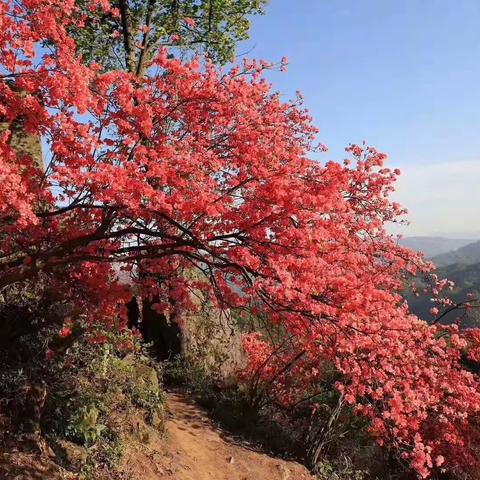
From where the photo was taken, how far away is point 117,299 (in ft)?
32.7

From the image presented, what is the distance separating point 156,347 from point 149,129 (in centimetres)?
1009

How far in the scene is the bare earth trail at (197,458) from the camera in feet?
30.1

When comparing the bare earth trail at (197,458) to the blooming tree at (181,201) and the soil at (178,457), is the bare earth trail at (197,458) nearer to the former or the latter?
the soil at (178,457)

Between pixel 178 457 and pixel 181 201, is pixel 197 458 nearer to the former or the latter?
pixel 178 457

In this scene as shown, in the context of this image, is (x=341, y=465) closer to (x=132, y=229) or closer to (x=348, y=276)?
(x=348, y=276)

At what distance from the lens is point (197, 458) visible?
34.6 feet

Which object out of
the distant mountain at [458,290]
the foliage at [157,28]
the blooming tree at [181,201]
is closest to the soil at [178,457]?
the blooming tree at [181,201]

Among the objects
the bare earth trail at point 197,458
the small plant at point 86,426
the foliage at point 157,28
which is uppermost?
the foliage at point 157,28

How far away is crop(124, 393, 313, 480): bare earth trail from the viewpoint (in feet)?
30.1

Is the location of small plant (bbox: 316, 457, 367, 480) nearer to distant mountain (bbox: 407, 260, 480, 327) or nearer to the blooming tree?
the blooming tree

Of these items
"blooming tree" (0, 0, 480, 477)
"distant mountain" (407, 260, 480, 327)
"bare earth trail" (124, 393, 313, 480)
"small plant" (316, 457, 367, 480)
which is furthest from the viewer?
"distant mountain" (407, 260, 480, 327)

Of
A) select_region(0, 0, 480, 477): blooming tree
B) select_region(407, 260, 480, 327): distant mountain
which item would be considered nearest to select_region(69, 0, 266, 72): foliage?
select_region(0, 0, 480, 477): blooming tree

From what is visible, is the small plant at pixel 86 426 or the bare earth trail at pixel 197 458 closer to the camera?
the small plant at pixel 86 426

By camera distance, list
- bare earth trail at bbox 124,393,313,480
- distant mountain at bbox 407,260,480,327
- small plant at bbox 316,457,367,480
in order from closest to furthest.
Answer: bare earth trail at bbox 124,393,313,480 < small plant at bbox 316,457,367,480 < distant mountain at bbox 407,260,480,327
